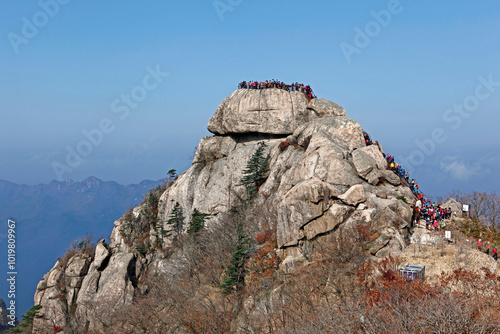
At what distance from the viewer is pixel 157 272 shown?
5641 cm

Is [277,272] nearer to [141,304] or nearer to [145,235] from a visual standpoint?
[141,304]

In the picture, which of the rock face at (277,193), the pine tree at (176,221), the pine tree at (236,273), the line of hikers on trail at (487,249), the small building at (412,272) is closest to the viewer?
the small building at (412,272)

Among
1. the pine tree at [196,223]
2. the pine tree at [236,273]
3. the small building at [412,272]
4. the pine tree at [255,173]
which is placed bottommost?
the pine tree at [236,273]

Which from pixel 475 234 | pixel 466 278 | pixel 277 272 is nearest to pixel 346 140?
pixel 475 234

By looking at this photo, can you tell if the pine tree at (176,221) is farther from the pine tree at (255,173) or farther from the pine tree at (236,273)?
the pine tree at (236,273)

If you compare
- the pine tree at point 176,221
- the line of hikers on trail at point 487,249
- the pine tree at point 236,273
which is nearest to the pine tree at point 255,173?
the pine tree at point 176,221

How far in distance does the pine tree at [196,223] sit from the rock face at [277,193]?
1.12 m

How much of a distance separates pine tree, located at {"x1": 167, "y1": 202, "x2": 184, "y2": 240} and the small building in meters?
39.0

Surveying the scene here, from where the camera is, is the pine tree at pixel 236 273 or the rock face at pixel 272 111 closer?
the pine tree at pixel 236 273

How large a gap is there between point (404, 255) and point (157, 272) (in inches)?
1419

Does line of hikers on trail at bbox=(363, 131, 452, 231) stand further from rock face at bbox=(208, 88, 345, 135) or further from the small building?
rock face at bbox=(208, 88, 345, 135)

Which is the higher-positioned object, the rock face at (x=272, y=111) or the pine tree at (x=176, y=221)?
the rock face at (x=272, y=111)

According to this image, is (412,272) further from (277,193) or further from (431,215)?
(277,193)

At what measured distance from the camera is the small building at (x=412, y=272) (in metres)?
25.8
